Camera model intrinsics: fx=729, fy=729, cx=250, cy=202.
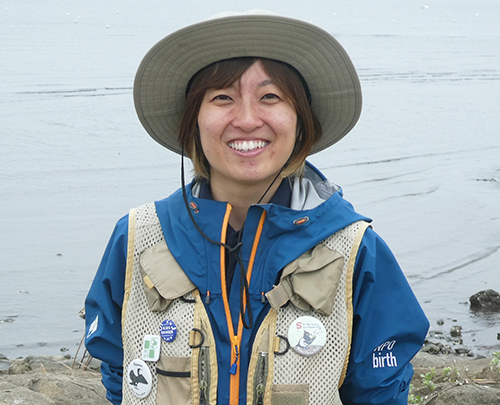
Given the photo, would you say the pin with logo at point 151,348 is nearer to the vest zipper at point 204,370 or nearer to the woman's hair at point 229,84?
the vest zipper at point 204,370

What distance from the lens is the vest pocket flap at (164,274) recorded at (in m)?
2.43

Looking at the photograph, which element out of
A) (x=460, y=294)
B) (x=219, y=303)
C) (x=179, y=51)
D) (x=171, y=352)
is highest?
(x=179, y=51)

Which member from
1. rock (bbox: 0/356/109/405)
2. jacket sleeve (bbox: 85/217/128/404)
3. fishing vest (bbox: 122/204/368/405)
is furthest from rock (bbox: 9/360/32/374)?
fishing vest (bbox: 122/204/368/405)

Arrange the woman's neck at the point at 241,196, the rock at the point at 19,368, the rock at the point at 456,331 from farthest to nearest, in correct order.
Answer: the rock at the point at 456,331, the rock at the point at 19,368, the woman's neck at the point at 241,196

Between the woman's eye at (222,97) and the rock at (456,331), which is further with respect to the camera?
the rock at (456,331)

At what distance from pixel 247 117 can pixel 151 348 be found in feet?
2.75

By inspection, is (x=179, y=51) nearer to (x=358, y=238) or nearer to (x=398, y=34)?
(x=358, y=238)

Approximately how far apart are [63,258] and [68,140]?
4.50 metres

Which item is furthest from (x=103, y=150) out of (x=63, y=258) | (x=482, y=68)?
(x=482, y=68)

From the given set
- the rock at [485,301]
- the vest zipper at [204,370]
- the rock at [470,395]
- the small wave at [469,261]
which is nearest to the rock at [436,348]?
the rock at [485,301]

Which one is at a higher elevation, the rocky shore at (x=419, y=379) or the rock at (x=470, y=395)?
the rock at (x=470, y=395)

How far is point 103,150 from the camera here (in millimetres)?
11406

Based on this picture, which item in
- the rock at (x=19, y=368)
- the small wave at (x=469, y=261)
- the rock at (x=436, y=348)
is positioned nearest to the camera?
the rock at (x=19, y=368)

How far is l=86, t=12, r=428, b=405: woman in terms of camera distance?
2.39 meters
